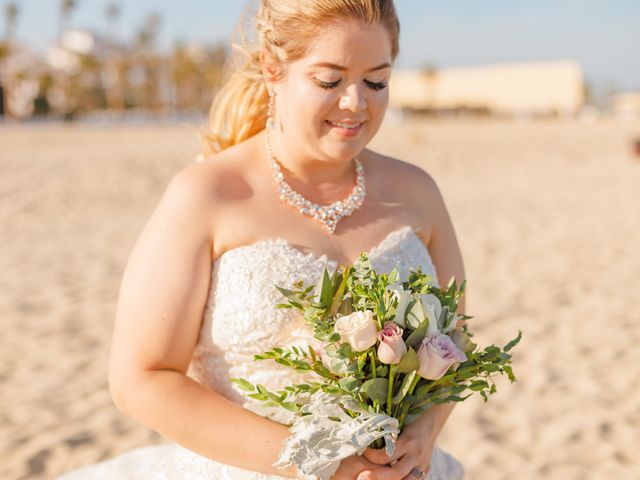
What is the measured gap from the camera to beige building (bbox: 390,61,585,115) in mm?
80500

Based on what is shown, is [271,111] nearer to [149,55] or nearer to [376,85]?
[376,85]

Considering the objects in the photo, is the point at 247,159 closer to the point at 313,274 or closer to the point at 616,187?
the point at 313,274

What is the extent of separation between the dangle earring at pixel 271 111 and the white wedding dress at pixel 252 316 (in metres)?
0.38

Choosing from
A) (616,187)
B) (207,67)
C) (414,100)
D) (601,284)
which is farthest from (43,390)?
(414,100)

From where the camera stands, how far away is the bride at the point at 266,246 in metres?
2.01

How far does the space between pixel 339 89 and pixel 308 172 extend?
1.22 feet

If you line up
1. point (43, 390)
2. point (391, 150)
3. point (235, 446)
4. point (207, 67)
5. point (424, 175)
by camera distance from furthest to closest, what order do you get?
point (207, 67) < point (391, 150) < point (43, 390) < point (424, 175) < point (235, 446)

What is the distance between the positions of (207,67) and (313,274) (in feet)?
224

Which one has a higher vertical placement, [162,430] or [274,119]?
[274,119]

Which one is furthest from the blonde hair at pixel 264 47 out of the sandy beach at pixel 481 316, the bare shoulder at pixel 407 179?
the sandy beach at pixel 481 316

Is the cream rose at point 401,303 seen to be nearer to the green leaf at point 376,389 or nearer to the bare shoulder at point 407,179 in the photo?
the green leaf at point 376,389

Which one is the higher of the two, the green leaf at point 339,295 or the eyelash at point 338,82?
the eyelash at point 338,82

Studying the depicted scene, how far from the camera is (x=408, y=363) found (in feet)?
5.75

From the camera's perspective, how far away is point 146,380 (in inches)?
78.9
